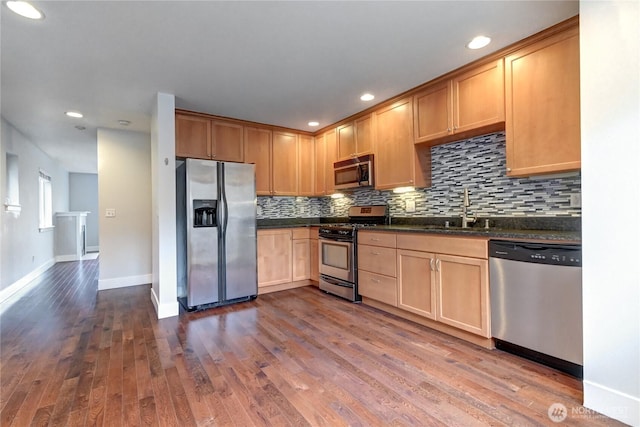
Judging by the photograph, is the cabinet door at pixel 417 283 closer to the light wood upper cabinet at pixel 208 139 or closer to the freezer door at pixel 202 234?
the freezer door at pixel 202 234

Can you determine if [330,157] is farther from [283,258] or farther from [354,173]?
[283,258]

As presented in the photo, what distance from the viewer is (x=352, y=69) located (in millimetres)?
2674

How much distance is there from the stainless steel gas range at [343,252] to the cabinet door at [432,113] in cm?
114

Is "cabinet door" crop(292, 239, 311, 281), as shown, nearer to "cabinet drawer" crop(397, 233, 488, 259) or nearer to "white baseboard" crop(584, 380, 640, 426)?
"cabinet drawer" crop(397, 233, 488, 259)

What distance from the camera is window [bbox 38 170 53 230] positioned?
234 inches

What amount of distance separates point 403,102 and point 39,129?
16.5 ft

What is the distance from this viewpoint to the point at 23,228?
15.1 ft

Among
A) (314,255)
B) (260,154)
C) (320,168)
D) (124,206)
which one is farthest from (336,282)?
(124,206)

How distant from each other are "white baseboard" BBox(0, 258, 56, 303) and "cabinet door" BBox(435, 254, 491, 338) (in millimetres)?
5031

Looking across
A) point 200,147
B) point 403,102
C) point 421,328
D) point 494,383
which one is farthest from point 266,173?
point 494,383

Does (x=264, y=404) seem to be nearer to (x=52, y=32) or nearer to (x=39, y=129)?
(x=52, y=32)

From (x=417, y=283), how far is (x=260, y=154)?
8.74ft

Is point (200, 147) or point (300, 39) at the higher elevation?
point (300, 39)

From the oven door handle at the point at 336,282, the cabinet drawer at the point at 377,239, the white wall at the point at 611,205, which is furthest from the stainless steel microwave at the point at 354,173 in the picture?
the white wall at the point at 611,205
